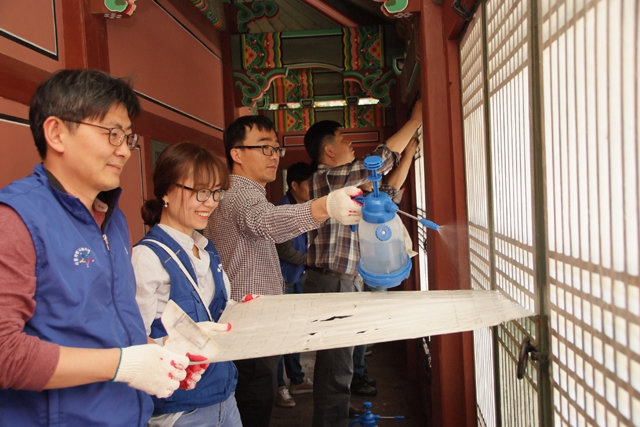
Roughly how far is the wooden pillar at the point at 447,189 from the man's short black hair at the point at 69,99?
132 centimetres

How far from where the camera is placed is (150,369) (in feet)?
3.46

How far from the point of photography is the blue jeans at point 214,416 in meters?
1.49

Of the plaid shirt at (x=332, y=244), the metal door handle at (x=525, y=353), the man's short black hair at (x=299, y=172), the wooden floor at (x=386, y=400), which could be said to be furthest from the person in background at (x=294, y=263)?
the metal door handle at (x=525, y=353)

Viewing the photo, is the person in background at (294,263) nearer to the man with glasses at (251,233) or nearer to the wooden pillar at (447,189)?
the man with glasses at (251,233)

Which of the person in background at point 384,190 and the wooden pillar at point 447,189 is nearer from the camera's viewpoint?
the wooden pillar at point 447,189

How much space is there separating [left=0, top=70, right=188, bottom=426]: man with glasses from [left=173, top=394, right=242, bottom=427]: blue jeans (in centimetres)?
28

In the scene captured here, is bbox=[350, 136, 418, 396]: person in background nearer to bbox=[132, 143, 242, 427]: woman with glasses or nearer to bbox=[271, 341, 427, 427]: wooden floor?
bbox=[271, 341, 427, 427]: wooden floor

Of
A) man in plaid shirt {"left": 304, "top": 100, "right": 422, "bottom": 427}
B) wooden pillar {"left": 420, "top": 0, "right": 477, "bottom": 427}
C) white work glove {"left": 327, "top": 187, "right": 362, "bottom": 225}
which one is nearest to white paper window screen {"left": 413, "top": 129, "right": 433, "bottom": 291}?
man in plaid shirt {"left": 304, "top": 100, "right": 422, "bottom": 427}

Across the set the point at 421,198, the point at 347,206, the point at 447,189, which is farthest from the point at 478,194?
the point at 421,198

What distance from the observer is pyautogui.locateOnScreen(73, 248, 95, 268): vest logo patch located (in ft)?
3.51

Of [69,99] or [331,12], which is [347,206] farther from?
[331,12]

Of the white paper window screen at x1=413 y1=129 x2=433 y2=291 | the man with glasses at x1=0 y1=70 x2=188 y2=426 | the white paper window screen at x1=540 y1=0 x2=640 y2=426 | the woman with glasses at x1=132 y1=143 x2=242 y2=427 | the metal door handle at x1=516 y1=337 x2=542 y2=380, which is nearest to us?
the white paper window screen at x1=540 y1=0 x2=640 y2=426

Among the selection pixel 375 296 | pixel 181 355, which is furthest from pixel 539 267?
pixel 181 355

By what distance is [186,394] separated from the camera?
147 cm
